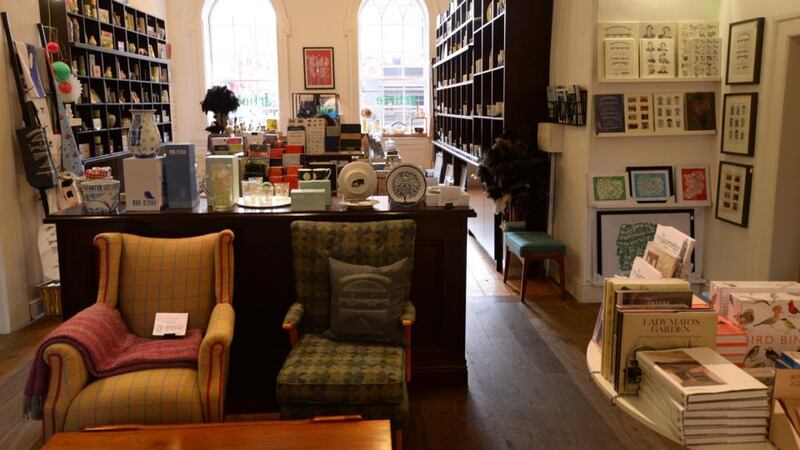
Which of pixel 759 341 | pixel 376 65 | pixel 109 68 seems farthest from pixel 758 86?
pixel 376 65

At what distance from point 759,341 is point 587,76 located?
3.34 m

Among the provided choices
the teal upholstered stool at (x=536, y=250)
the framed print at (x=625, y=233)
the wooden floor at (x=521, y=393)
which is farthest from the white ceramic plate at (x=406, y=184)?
the framed print at (x=625, y=233)

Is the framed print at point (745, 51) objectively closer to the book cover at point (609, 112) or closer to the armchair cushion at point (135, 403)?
the book cover at point (609, 112)

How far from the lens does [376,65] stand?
1187 centimetres

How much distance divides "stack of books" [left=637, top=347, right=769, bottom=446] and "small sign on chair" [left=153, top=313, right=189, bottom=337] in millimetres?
2203

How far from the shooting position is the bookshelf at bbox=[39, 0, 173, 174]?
22.5 ft

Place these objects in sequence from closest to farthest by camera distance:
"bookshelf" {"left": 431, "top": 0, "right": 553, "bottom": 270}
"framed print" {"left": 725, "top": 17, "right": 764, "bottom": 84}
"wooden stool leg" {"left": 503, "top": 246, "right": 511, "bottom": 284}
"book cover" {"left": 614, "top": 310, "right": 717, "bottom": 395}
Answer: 1. "book cover" {"left": 614, "top": 310, "right": 717, "bottom": 395}
2. "framed print" {"left": 725, "top": 17, "right": 764, "bottom": 84}
3. "bookshelf" {"left": 431, "top": 0, "right": 553, "bottom": 270}
4. "wooden stool leg" {"left": 503, "top": 246, "right": 511, "bottom": 284}

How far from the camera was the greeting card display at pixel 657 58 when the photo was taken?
16.4 feet

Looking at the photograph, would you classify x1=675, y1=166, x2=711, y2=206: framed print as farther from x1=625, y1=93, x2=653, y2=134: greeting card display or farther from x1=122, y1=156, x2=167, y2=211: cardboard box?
x1=122, y1=156, x2=167, y2=211: cardboard box

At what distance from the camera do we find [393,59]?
11.9 m

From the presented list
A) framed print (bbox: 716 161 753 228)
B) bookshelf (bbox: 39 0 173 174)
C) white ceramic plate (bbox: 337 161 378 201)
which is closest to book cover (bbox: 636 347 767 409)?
white ceramic plate (bbox: 337 161 378 201)

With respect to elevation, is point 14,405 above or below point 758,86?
below

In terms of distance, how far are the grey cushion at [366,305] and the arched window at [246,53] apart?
8.92 m

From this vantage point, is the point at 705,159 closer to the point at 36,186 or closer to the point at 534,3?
the point at 534,3
